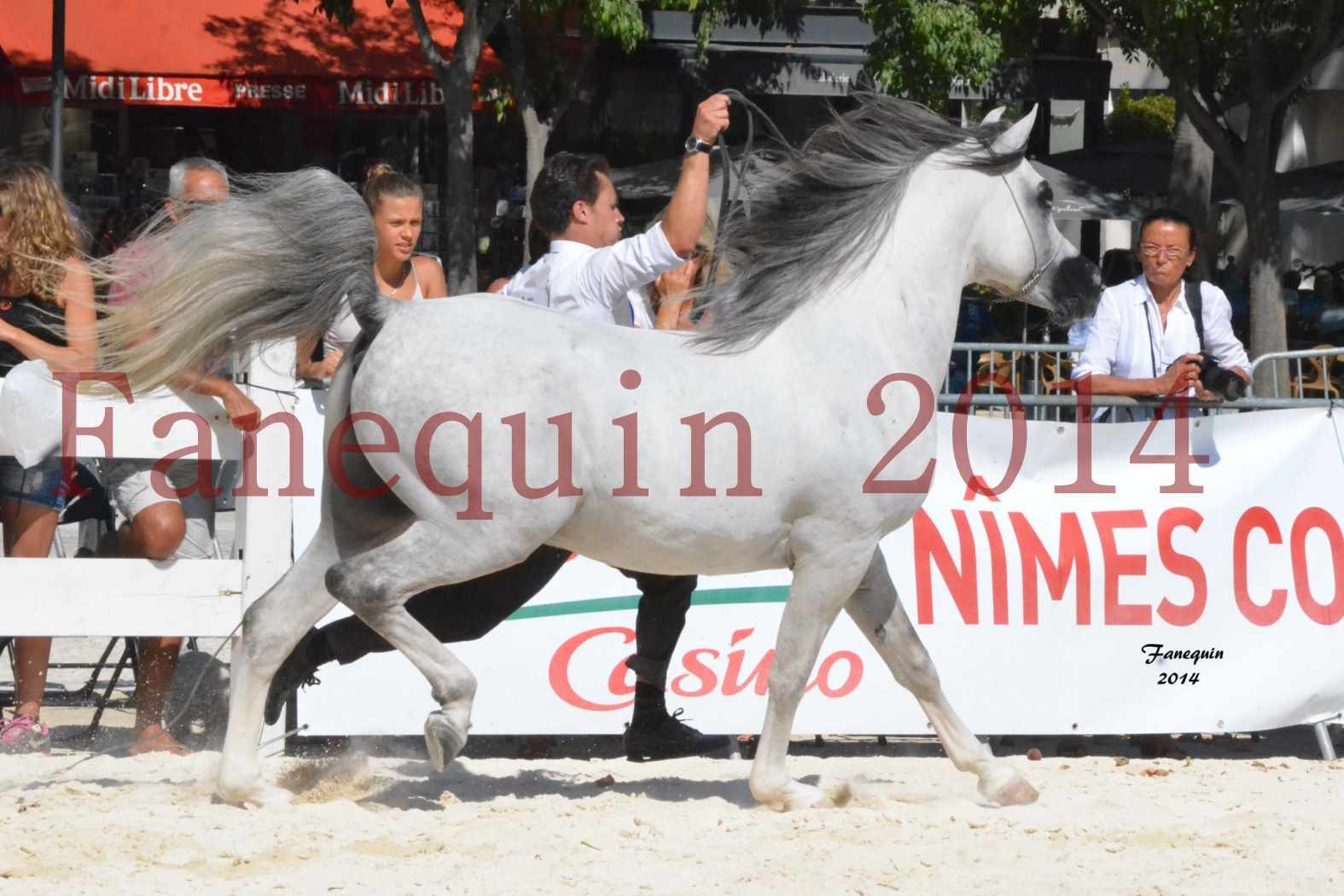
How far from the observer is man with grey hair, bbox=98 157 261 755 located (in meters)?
5.34

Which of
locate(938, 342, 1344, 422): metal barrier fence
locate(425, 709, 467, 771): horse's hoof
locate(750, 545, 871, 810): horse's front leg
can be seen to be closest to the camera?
locate(425, 709, 467, 771): horse's hoof

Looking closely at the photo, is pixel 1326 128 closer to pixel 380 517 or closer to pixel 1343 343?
pixel 1343 343

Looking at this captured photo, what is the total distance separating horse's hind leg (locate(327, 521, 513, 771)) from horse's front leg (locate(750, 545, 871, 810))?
78 centimetres

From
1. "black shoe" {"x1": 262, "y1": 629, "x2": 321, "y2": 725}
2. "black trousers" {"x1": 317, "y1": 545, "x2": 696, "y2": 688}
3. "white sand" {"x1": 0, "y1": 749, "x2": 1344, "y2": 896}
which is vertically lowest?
"white sand" {"x1": 0, "y1": 749, "x2": 1344, "y2": 896}

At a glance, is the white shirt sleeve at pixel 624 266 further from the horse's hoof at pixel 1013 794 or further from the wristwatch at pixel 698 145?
the horse's hoof at pixel 1013 794

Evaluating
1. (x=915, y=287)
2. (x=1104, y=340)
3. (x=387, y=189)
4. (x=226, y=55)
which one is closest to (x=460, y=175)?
(x=226, y=55)

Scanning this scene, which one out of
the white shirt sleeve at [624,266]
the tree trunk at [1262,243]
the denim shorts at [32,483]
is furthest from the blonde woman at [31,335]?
the tree trunk at [1262,243]

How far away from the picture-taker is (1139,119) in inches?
936

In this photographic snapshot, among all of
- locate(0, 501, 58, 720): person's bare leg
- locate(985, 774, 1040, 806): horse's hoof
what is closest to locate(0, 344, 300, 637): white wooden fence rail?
locate(0, 501, 58, 720): person's bare leg

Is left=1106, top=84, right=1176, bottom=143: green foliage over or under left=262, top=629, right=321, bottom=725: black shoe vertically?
over

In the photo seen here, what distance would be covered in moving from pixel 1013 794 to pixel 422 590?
180 centimetres

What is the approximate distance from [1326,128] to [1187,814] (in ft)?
75.2

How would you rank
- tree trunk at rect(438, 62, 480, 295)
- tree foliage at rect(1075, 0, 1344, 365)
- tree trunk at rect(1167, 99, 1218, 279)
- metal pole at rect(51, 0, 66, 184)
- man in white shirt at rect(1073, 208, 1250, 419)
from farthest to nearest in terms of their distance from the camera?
1. tree trunk at rect(1167, 99, 1218, 279)
2. tree trunk at rect(438, 62, 480, 295)
3. tree foliage at rect(1075, 0, 1344, 365)
4. metal pole at rect(51, 0, 66, 184)
5. man in white shirt at rect(1073, 208, 1250, 419)

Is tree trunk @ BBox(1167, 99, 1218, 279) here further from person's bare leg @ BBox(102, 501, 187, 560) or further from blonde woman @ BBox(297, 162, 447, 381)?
person's bare leg @ BBox(102, 501, 187, 560)
